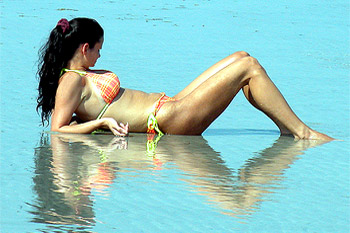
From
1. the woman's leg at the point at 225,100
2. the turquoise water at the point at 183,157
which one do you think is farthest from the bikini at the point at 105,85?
the woman's leg at the point at 225,100

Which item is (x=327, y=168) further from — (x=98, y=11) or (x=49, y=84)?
(x=98, y=11)

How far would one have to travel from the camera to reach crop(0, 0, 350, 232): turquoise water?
3.60 metres

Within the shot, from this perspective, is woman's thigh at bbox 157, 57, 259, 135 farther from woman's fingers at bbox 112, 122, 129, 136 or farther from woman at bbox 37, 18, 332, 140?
woman's fingers at bbox 112, 122, 129, 136

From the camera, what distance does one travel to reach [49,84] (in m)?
5.54

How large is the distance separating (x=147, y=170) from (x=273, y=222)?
1161mm

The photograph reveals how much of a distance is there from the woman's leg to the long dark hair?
85cm

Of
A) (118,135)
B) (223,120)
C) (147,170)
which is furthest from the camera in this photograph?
(223,120)

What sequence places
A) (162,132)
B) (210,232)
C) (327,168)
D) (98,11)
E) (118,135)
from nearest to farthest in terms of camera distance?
(210,232)
(327,168)
(118,135)
(162,132)
(98,11)

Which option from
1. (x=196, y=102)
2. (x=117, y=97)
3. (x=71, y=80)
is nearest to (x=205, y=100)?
(x=196, y=102)

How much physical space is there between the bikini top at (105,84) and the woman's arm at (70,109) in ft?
0.46

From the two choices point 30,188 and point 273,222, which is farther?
point 30,188

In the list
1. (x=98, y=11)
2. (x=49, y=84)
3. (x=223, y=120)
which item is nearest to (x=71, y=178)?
(x=49, y=84)

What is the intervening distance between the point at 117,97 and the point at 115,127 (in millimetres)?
406

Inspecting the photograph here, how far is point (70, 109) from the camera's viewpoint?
17.9 ft
